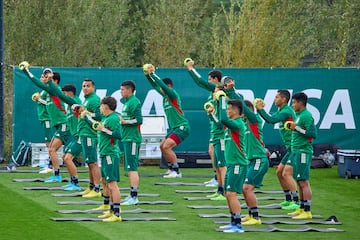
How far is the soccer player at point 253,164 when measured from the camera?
18047 millimetres

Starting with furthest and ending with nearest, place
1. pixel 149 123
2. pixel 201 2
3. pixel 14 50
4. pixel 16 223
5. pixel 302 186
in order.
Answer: pixel 201 2, pixel 14 50, pixel 149 123, pixel 302 186, pixel 16 223

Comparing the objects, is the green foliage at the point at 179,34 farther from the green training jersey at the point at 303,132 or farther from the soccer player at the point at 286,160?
the green training jersey at the point at 303,132

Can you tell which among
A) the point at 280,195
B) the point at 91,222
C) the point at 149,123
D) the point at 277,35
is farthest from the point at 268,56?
the point at 91,222

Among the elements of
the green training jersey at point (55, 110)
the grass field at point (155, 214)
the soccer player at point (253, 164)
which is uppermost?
the green training jersey at point (55, 110)

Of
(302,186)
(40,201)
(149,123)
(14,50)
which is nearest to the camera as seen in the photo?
(302,186)

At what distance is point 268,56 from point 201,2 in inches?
331

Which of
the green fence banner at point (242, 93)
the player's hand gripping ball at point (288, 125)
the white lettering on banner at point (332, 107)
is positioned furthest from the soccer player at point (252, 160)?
the white lettering on banner at point (332, 107)

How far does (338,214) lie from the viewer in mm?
19766

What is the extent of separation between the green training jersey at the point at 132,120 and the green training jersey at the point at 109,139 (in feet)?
6.47

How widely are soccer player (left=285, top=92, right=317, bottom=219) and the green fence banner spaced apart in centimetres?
923

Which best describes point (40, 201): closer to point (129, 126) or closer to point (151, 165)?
point (129, 126)

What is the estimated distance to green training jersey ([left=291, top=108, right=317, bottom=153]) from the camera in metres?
18.9

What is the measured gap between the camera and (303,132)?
61.9ft

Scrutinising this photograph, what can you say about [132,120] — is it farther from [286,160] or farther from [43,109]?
[43,109]
